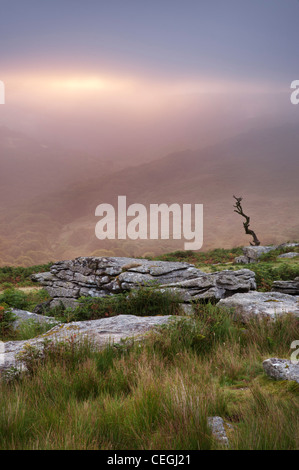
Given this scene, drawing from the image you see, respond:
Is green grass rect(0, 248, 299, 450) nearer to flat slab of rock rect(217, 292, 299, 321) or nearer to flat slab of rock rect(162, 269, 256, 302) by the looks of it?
flat slab of rock rect(217, 292, 299, 321)

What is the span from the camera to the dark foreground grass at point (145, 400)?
9.87ft

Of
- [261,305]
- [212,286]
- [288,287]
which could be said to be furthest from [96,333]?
[288,287]

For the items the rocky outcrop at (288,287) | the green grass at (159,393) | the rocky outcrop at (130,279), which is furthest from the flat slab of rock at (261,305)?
the rocky outcrop at (288,287)

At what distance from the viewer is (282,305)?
328 inches

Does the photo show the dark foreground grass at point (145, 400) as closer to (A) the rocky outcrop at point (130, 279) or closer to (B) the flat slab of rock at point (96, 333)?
(B) the flat slab of rock at point (96, 333)

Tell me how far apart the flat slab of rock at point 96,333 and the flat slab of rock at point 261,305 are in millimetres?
1948

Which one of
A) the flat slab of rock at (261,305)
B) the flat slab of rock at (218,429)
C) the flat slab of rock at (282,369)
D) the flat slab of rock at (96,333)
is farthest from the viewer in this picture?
the flat slab of rock at (261,305)

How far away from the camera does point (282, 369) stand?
4.34 metres

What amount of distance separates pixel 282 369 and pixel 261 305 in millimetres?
3910

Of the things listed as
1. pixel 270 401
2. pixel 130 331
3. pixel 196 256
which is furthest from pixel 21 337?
pixel 196 256

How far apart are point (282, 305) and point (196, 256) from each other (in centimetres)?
2735

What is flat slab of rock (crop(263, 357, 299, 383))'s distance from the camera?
13.9 feet

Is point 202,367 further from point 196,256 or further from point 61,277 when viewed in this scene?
point 196,256

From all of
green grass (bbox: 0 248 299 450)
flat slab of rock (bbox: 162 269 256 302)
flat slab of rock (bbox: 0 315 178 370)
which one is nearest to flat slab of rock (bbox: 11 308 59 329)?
flat slab of rock (bbox: 0 315 178 370)
